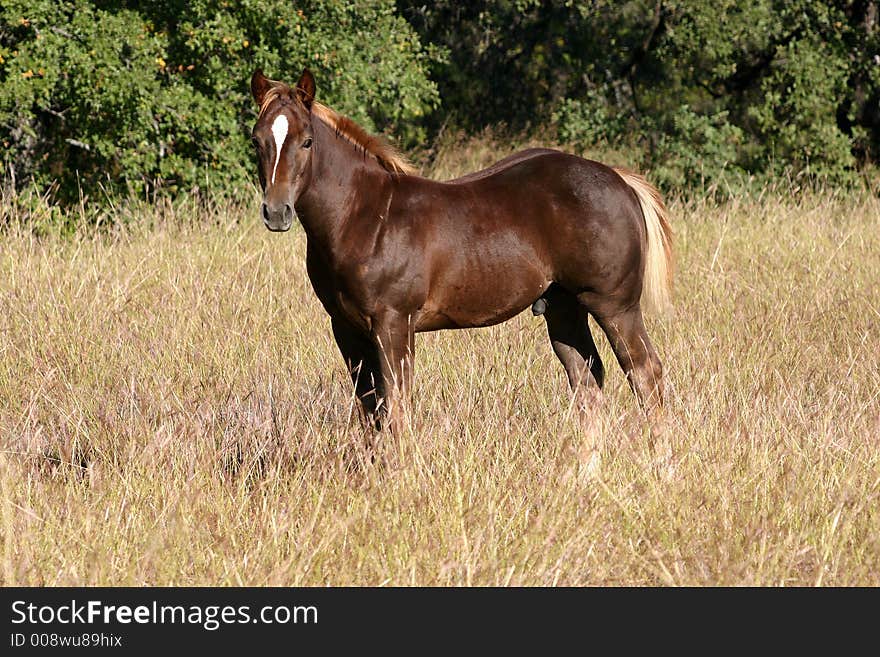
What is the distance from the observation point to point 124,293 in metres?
6.73

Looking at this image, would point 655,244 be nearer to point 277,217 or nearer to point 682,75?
point 277,217

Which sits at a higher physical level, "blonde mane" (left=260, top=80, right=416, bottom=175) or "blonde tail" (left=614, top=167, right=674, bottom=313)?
"blonde mane" (left=260, top=80, right=416, bottom=175)

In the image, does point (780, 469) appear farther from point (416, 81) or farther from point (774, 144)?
point (774, 144)

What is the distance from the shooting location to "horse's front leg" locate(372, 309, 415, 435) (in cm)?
439

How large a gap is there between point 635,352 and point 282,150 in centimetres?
197

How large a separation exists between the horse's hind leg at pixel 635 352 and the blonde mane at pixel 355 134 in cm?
116

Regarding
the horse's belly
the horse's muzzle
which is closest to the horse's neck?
the horse's muzzle

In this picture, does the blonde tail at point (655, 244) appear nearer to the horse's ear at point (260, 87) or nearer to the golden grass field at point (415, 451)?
the golden grass field at point (415, 451)

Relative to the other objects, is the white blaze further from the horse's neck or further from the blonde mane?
the horse's neck

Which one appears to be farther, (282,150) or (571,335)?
(571,335)

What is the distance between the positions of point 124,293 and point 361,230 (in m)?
2.86

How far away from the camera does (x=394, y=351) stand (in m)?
4.41

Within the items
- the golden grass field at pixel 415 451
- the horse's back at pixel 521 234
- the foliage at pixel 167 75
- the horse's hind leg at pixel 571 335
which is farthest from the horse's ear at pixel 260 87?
the foliage at pixel 167 75

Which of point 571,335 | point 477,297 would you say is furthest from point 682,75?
point 477,297
